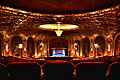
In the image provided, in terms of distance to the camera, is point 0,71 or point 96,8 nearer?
point 0,71

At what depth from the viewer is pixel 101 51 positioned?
80.2 feet

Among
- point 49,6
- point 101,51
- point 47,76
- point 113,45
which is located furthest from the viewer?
point 101,51

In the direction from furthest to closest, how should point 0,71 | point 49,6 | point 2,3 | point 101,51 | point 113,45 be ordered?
point 101,51
point 113,45
point 49,6
point 2,3
point 0,71

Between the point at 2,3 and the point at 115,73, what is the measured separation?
9.27m

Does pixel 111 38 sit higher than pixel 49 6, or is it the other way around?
pixel 49 6

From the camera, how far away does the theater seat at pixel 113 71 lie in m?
4.45

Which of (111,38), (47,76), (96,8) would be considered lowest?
(47,76)

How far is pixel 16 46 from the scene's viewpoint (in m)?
23.6

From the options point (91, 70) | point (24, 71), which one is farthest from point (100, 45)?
point (24, 71)

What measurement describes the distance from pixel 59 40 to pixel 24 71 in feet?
75.6

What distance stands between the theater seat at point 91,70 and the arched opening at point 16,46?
61.6 feet

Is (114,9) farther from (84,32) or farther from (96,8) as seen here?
(84,32)

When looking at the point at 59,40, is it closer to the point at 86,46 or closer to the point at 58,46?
the point at 58,46

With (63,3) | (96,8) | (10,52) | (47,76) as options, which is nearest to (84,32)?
(10,52)
